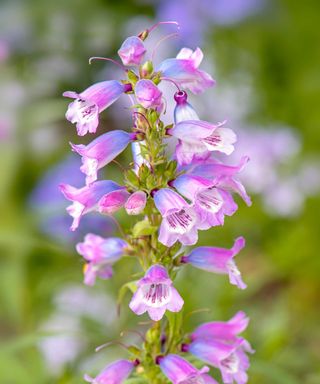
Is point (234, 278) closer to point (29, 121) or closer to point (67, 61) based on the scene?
point (29, 121)

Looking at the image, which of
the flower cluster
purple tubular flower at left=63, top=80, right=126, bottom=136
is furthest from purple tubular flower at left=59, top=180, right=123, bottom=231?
purple tubular flower at left=63, top=80, right=126, bottom=136

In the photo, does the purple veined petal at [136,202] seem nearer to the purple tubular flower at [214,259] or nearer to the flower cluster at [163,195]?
the flower cluster at [163,195]

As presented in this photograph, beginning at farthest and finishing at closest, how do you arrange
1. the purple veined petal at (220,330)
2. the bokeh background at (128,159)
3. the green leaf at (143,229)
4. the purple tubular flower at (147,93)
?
the bokeh background at (128,159) → the purple veined petal at (220,330) → the green leaf at (143,229) → the purple tubular flower at (147,93)

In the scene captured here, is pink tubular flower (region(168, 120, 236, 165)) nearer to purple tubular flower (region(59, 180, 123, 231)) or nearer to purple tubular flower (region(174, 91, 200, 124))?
purple tubular flower (region(174, 91, 200, 124))

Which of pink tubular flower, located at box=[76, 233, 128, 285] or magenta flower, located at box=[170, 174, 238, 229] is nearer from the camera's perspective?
magenta flower, located at box=[170, 174, 238, 229]

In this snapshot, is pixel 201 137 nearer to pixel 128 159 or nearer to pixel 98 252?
pixel 98 252

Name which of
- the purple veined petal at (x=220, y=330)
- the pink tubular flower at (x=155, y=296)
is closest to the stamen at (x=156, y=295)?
the pink tubular flower at (x=155, y=296)

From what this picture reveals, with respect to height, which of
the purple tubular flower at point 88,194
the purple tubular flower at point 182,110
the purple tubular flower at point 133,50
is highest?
the purple tubular flower at point 133,50
